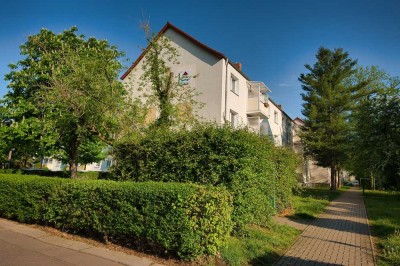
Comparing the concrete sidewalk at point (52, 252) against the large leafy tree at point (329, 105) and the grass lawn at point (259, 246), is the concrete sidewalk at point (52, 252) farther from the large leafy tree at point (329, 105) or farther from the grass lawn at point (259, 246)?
the large leafy tree at point (329, 105)

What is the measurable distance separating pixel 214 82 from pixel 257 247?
15075 millimetres

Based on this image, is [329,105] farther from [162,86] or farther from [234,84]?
[162,86]

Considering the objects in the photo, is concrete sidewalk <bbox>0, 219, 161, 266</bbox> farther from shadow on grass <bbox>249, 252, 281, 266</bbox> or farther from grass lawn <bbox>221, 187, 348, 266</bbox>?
shadow on grass <bbox>249, 252, 281, 266</bbox>

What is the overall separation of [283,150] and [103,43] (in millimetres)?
15114

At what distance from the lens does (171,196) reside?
631 centimetres

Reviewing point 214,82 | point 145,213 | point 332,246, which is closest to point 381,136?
point 214,82

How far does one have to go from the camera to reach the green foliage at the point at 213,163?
8055mm

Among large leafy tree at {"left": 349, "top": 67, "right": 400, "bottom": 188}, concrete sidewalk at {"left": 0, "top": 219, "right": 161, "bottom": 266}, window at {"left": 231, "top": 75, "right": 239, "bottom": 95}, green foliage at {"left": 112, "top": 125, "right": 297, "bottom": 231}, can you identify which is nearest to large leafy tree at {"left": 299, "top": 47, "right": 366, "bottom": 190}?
large leafy tree at {"left": 349, "top": 67, "right": 400, "bottom": 188}

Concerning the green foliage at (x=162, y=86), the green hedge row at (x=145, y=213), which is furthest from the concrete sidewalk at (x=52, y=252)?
the green foliage at (x=162, y=86)

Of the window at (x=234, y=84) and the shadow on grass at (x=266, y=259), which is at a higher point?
the window at (x=234, y=84)

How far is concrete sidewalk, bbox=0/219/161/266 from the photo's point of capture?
616 centimetres

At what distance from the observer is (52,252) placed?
679 centimetres

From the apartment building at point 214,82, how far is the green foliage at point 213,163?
27.7ft

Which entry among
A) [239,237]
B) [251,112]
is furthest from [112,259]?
[251,112]
